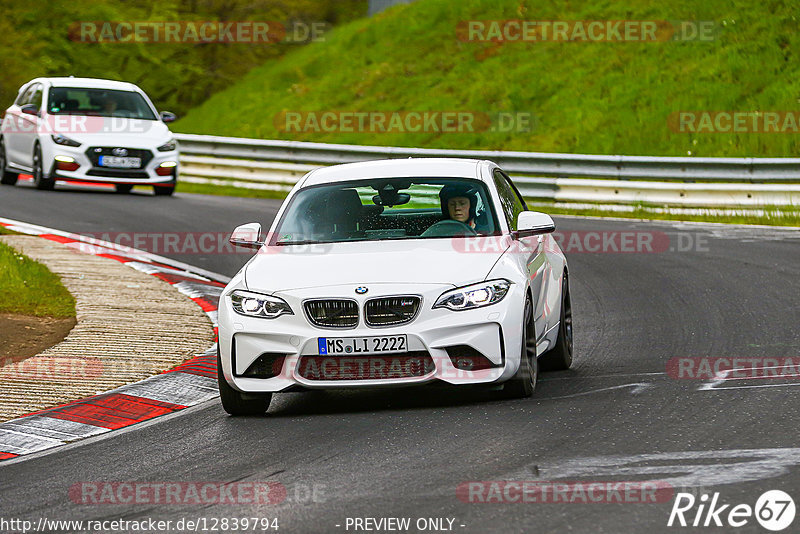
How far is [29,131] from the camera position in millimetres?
23109

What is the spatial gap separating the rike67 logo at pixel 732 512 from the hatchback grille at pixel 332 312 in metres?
2.75

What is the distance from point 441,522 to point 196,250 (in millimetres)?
11518

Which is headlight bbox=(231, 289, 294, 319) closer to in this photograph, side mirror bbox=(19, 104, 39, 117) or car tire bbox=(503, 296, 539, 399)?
car tire bbox=(503, 296, 539, 399)

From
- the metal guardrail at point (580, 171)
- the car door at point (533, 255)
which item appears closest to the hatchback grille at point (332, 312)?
the car door at point (533, 255)

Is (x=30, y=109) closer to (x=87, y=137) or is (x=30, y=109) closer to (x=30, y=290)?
(x=87, y=137)

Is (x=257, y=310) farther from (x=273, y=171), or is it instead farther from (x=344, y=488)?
(x=273, y=171)

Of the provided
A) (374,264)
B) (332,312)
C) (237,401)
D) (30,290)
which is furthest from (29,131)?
(332,312)

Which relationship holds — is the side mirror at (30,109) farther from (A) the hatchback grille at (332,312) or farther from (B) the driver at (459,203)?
(A) the hatchback grille at (332,312)

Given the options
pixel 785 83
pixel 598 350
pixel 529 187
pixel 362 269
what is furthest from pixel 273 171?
pixel 362 269

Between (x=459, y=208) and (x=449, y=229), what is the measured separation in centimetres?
23

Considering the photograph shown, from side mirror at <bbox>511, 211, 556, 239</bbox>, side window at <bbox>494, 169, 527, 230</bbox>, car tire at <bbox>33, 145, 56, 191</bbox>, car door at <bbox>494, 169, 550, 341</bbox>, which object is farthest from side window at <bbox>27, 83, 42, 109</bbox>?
side mirror at <bbox>511, 211, 556, 239</bbox>

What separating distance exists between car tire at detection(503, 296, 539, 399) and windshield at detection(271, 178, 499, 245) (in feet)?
2.95

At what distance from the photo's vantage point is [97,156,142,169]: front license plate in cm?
2245

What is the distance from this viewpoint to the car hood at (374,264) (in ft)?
26.3
